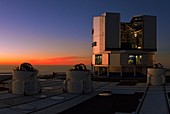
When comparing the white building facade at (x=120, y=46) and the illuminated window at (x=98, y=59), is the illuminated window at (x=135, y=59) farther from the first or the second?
the illuminated window at (x=98, y=59)

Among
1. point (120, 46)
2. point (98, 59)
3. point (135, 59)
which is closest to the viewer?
point (135, 59)

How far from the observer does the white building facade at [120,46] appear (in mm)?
45062

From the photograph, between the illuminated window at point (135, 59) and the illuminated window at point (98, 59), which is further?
the illuminated window at point (98, 59)

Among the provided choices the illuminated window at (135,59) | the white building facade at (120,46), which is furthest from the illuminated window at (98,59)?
the illuminated window at (135,59)

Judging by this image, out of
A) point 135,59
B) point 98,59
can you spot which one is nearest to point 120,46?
point 135,59

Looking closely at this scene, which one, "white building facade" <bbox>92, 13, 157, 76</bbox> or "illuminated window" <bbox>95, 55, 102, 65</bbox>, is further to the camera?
"illuminated window" <bbox>95, 55, 102, 65</bbox>

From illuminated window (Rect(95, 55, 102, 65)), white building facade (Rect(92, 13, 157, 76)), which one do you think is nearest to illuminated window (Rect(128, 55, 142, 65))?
white building facade (Rect(92, 13, 157, 76))

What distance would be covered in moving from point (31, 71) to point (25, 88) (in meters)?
1.37

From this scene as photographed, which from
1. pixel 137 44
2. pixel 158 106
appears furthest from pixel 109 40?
pixel 158 106

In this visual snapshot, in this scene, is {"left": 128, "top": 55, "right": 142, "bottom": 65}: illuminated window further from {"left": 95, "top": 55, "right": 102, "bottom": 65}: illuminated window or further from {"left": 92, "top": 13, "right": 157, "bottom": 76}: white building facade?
{"left": 95, "top": 55, "right": 102, "bottom": 65}: illuminated window

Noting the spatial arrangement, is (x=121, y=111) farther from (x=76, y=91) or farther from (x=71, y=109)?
(x=76, y=91)

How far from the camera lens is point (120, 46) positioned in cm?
4662

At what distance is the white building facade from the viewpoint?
148 ft

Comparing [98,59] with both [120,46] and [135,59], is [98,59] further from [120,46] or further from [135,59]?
[135,59]
